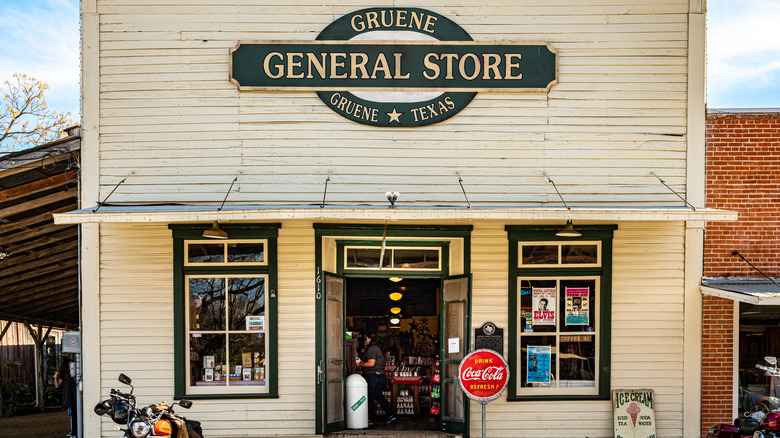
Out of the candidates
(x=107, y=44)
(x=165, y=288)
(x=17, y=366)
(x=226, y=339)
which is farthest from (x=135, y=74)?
(x=17, y=366)

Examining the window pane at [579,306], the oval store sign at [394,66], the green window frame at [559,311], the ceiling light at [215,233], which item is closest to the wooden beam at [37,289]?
the ceiling light at [215,233]

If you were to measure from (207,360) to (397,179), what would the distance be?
3721 millimetres

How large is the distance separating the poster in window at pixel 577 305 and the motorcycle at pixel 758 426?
2.15 meters

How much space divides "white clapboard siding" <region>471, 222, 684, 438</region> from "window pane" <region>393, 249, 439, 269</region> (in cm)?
65

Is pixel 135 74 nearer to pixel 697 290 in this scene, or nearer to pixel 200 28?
pixel 200 28

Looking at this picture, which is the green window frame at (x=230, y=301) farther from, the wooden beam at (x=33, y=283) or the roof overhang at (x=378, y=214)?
the wooden beam at (x=33, y=283)

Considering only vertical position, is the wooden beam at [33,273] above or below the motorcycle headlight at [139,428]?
above

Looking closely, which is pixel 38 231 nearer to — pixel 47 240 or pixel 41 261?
pixel 47 240

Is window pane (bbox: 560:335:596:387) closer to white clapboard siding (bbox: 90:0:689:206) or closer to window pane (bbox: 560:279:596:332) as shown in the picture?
window pane (bbox: 560:279:596:332)

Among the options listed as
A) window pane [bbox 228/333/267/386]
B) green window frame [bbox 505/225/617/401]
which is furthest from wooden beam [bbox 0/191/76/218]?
green window frame [bbox 505/225/617/401]

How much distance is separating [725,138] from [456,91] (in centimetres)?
396

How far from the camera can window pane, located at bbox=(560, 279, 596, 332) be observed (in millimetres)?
9227

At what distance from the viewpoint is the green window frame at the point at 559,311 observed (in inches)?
359

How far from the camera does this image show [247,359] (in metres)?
9.10
